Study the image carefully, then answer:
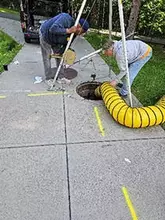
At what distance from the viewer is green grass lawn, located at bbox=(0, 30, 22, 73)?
284 inches

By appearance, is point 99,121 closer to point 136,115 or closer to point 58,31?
point 136,115

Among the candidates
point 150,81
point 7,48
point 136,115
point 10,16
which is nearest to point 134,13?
point 150,81

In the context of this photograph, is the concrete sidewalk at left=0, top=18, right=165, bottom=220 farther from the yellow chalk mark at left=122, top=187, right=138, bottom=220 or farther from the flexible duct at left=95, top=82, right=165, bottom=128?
the flexible duct at left=95, top=82, right=165, bottom=128

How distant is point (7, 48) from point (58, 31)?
4.00m

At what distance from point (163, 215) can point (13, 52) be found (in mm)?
6549

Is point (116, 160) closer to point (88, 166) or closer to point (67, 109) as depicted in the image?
point (88, 166)

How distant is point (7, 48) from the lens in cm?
832

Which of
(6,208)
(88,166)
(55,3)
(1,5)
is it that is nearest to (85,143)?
(88,166)

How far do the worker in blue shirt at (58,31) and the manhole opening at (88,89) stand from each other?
89 cm

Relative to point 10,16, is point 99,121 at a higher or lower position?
lower

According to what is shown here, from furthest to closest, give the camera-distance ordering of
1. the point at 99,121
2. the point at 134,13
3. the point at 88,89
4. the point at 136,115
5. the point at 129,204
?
the point at 134,13
the point at 88,89
the point at 99,121
the point at 136,115
the point at 129,204

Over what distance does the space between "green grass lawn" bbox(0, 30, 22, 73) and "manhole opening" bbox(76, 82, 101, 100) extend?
216 cm

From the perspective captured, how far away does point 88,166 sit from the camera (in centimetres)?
352

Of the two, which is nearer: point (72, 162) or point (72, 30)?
point (72, 162)
